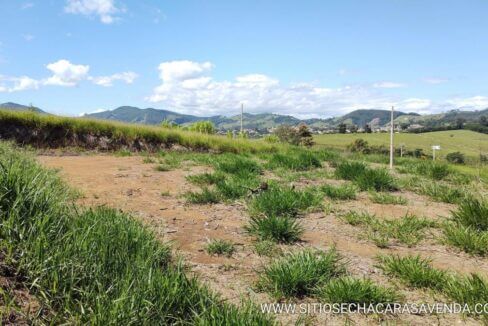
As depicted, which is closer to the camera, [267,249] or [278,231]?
[267,249]

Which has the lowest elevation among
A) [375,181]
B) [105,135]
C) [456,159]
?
Result: [456,159]

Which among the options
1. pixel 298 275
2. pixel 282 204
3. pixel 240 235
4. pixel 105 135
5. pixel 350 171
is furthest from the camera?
pixel 105 135

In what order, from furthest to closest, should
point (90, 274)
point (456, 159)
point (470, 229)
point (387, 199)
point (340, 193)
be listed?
1. point (456, 159)
2. point (340, 193)
3. point (387, 199)
4. point (470, 229)
5. point (90, 274)

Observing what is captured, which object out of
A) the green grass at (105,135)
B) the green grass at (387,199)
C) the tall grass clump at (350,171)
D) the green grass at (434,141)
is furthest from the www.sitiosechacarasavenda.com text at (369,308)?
the green grass at (434,141)

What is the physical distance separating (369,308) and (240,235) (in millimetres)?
2157

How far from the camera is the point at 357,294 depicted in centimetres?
303

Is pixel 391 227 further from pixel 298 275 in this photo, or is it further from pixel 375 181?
pixel 375 181

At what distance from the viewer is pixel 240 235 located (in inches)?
191

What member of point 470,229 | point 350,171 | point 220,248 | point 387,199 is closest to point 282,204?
point 220,248

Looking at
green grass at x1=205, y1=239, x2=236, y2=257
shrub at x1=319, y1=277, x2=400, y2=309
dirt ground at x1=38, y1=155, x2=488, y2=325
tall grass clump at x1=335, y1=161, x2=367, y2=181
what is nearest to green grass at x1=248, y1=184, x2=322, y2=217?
dirt ground at x1=38, y1=155, x2=488, y2=325

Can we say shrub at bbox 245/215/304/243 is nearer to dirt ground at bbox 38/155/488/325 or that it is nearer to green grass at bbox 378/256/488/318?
dirt ground at bbox 38/155/488/325

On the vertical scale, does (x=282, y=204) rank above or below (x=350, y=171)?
below

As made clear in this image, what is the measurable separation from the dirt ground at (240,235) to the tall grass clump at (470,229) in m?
0.15

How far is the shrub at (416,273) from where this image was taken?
3377 millimetres
